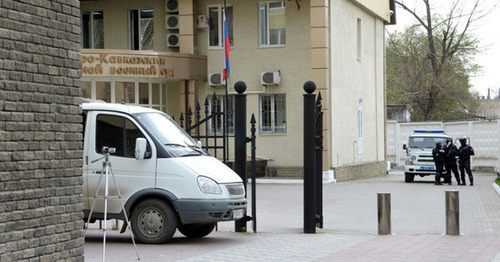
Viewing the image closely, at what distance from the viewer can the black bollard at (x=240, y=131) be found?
15125mm

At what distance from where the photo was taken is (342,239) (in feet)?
46.8

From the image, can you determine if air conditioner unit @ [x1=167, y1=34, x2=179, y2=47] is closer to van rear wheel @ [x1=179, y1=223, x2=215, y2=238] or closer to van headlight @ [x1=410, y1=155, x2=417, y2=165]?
van headlight @ [x1=410, y1=155, x2=417, y2=165]

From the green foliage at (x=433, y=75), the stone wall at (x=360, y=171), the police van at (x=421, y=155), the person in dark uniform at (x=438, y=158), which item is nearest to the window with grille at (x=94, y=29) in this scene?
the stone wall at (x=360, y=171)

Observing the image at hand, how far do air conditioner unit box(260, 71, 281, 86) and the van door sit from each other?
1810 centimetres

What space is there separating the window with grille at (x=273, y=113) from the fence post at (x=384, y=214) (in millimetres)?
17182

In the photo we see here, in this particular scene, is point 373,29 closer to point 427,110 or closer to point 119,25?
point 119,25

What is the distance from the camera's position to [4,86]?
26.8ft

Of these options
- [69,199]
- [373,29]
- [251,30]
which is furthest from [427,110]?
[69,199]

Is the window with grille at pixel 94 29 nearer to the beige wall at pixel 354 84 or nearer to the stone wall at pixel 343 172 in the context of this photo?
the stone wall at pixel 343 172

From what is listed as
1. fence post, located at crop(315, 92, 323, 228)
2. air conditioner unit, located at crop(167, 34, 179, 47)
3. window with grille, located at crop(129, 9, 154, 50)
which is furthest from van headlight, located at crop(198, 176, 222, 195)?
window with grille, located at crop(129, 9, 154, 50)

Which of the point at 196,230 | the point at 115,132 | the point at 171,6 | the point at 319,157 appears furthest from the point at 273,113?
the point at 115,132

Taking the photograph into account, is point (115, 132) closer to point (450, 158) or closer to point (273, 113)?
point (273, 113)

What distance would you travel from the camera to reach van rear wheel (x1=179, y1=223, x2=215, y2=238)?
14500mm

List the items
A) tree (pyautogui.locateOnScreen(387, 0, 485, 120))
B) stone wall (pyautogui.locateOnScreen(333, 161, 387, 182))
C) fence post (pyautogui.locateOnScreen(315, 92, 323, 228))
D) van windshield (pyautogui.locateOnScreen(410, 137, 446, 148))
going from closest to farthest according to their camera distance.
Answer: fence post (pyautogui.locateOnScreen(315, 92, 323, 228))
stone wall (pyautogui.locateOnScreen(333, 161, 387, 182))
van windshield (pyautogui.locateOnScreen(410, 137, 446, 148))
tree (pyautogui.locateOnScreen(387, 0, 485, 120))
